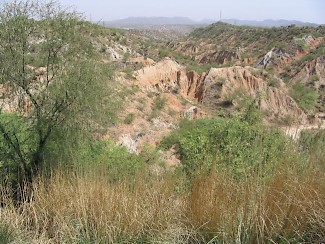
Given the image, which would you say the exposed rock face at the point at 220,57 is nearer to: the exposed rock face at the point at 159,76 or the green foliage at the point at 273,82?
the green foliage at the point at 273,82

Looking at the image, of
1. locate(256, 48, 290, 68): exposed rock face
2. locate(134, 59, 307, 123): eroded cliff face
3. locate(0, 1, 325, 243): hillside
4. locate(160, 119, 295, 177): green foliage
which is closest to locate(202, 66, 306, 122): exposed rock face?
locate(134, 59, 307, 123): eroded cliff face

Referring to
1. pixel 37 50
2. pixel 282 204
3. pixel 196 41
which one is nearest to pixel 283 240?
pixel 282 204

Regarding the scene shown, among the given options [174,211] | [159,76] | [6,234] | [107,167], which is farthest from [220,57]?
[6,234]

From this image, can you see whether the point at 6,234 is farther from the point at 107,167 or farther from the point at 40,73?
the point at 40,73

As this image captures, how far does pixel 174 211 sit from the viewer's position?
437 centimetres

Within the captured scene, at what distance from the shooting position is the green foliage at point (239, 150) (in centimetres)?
441

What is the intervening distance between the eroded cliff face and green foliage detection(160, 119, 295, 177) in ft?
61.0

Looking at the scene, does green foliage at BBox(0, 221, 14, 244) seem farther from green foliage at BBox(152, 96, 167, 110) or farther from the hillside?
green foliage at BBox(152, 96, 167, 110)

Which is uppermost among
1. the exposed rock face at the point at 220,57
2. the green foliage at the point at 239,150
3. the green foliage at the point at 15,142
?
the green foliage at the point at 239,150

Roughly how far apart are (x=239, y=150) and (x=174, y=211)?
7.57ft

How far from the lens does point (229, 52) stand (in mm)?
46406

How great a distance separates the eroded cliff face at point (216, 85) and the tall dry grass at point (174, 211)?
21.8 m

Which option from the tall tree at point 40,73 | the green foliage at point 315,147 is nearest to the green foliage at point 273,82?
the tall tree at point 40,73

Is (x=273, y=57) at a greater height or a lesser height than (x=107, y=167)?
lesser
